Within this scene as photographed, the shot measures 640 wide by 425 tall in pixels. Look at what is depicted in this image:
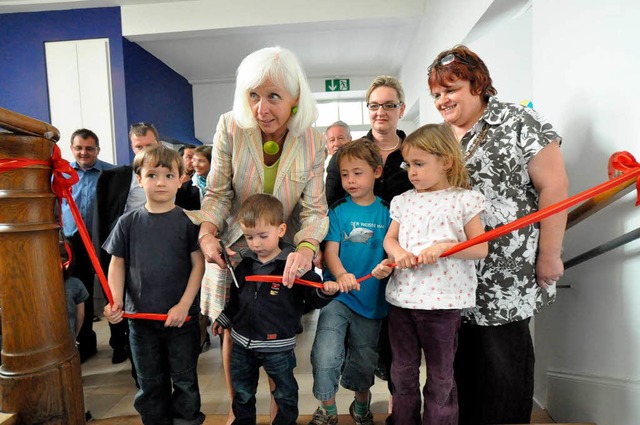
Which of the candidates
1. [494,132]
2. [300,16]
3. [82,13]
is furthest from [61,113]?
[494,132]

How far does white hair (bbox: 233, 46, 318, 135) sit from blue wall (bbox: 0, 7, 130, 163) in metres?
5.08

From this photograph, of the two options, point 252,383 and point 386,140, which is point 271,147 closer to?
point 386,140

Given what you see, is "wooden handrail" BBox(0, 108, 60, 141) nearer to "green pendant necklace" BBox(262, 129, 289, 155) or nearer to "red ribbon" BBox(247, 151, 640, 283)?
"green pendant necklace" BBox(262, 129, 289, 155)

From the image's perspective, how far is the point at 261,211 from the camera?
1432 mm

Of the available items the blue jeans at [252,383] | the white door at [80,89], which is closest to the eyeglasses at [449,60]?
the blue jeans at [252,383]

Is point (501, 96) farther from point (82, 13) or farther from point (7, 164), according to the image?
point (82, 13)

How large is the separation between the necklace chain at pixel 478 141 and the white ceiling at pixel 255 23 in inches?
174

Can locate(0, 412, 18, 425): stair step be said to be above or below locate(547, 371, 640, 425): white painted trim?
above

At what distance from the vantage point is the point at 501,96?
11.4 feet

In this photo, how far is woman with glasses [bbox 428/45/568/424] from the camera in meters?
1.41

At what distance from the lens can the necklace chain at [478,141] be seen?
1.48 m

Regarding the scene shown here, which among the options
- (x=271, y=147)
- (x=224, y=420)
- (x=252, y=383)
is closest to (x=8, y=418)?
(x=252, y=383)

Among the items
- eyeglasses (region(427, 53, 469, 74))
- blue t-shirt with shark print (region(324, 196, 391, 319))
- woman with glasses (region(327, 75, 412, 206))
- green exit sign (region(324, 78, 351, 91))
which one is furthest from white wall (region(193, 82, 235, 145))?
eyeglasses (region(427, 53, 469, 74))

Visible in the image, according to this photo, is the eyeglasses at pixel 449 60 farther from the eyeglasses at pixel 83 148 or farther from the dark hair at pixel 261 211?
the eyeglasses at pixel 83 148
